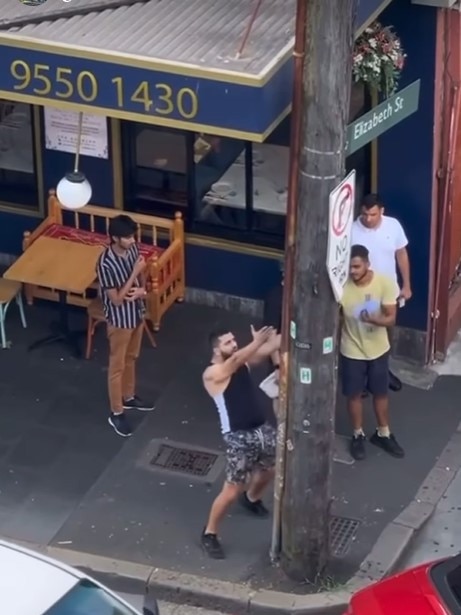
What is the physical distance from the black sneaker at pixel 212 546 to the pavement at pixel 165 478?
61mm

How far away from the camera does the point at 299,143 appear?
8.32m

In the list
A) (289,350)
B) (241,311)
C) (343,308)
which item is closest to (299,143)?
(289,350)

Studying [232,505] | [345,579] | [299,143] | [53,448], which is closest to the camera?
[299,143]

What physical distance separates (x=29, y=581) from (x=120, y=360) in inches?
174

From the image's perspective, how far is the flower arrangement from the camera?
35.0ft

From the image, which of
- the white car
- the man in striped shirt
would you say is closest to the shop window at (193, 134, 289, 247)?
the man in striped shirt

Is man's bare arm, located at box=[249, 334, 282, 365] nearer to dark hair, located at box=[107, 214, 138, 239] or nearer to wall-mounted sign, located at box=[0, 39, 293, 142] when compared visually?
wall-mounted sign, located at box=[0, 39, 293, 142]

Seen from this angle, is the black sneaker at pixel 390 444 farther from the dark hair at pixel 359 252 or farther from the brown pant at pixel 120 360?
the brown pant at pixel 120 360

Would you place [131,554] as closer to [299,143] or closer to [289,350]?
[289,350]

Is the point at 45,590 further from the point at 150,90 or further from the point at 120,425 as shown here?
the point at 120,425

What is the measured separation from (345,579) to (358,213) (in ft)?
11.3

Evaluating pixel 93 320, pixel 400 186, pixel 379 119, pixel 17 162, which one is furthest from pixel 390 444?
pixel 17 162

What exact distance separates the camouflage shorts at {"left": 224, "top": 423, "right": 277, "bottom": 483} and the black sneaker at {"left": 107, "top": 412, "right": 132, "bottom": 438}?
5.79 ft

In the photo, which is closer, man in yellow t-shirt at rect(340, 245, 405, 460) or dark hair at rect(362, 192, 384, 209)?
man in yellow t-shirt at rect(340, 245, 405, 460)
